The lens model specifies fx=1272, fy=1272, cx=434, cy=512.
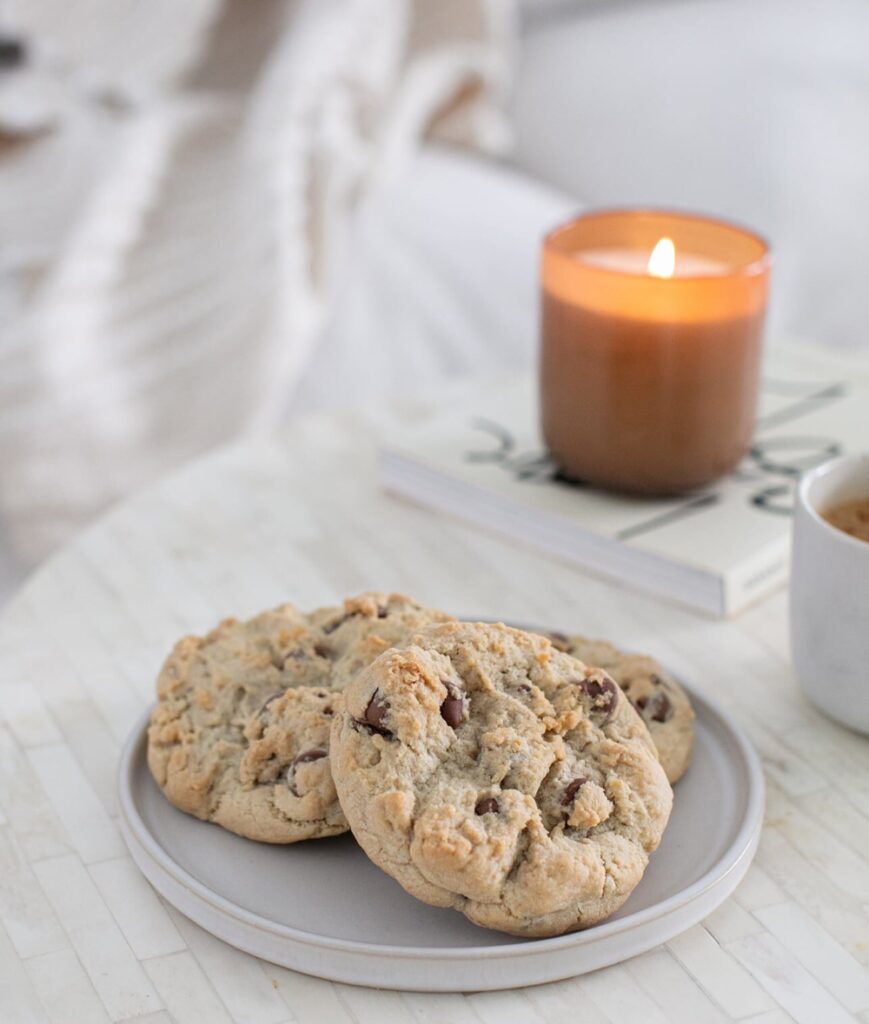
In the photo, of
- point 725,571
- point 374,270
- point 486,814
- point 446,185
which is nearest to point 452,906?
point 486,814

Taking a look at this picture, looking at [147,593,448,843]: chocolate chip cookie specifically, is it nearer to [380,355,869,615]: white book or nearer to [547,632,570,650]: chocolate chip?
[547,632,570,650]: chocolate chip

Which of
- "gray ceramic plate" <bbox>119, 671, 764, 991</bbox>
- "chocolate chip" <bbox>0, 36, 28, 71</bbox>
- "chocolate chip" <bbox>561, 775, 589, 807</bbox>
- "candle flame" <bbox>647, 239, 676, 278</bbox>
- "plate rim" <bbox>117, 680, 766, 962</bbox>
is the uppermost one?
"chocolate chip" <bbox>0, 36, 28, 71</bbox>

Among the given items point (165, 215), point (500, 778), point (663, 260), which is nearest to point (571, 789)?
point (500, 778)

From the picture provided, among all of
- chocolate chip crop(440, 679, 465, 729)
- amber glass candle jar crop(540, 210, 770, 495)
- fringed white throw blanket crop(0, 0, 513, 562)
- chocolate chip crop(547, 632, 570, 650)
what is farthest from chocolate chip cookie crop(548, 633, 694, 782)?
fringed white throw blanket crop(0, 0, 513, 562)

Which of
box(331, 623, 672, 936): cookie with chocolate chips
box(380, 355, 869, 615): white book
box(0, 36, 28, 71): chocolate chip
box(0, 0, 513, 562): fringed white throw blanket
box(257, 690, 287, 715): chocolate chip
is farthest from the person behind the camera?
box(0, 36, 28, 71): chocolate chip

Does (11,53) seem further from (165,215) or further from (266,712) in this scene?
(266,712)

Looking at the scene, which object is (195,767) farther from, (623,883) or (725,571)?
(725,571)

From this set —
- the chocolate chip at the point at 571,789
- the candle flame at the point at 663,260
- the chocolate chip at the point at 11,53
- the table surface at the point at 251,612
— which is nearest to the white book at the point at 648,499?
the table surface at the point at 251,612

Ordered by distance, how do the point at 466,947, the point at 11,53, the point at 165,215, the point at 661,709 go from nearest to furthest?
the point at 466,947, the point at 661,709, the point at 165,215, the point at 11,53
